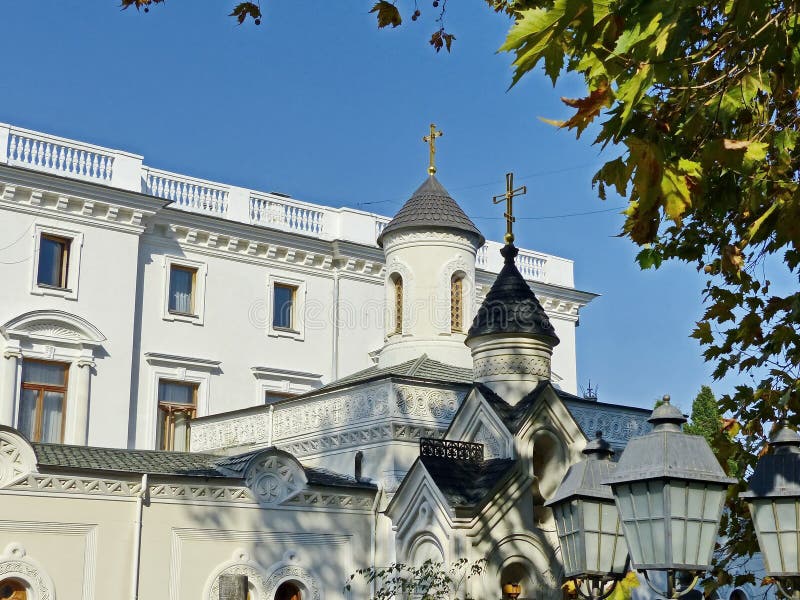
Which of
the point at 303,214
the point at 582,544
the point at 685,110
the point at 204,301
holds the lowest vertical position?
the point at 582,544

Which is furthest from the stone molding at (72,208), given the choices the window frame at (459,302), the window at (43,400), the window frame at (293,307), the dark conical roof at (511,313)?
the dark conical roof at (511,313)

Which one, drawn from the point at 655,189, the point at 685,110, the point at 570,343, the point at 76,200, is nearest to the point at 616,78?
the point at 655,189

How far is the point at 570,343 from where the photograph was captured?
38.7 meters

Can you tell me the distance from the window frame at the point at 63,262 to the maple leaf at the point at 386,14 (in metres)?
20.9

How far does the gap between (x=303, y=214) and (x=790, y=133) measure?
2664 cm

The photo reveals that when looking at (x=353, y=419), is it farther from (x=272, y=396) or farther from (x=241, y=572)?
(x=272, y=396)

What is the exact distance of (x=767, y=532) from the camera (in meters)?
7.44

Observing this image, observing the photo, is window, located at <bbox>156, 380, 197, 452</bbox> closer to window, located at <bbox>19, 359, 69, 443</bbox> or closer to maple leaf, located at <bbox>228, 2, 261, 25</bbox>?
window, located at <bbox>19, 359, 69, 443</bbox>

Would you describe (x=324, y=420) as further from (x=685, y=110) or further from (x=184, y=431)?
(x=685, y=110)

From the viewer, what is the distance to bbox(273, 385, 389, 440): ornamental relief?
20719mm

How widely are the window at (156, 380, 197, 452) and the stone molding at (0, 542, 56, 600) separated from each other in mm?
11647

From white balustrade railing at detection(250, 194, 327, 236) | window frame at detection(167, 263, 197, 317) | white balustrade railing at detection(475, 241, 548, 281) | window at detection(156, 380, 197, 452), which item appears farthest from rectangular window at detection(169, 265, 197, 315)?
white balustrade railing at detection(475, 241, 548, 281)

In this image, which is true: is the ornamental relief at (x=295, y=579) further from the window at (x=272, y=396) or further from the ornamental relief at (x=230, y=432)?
the window at (x=272, y=396)

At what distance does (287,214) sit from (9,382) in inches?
373
